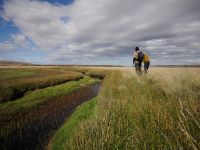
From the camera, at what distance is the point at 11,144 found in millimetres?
7527

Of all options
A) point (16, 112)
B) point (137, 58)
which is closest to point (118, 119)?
point (16, 112)

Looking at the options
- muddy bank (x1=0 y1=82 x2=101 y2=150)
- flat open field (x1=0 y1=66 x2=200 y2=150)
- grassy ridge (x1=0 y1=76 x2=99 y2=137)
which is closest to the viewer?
flat open field (x1=0 y1=66 x2=200 y2=150)

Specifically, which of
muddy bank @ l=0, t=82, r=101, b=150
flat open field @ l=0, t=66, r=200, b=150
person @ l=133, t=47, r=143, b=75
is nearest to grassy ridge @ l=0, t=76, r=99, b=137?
flat open field @ l=0, t=66, r=200, b=150

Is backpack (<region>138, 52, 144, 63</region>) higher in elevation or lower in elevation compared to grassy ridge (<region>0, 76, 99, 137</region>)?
higher

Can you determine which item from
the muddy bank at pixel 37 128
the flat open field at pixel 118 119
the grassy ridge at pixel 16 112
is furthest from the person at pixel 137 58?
the grassy ridge at pixel 16 112

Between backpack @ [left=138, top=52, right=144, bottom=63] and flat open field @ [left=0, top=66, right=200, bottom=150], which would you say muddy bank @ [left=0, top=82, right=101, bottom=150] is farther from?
backpack @ [left=138, top=52, right=144, bottom=63]

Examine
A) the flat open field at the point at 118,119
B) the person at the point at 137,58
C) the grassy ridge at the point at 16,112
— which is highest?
the person at the point at 137,58

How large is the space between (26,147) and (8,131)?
2.28 meters

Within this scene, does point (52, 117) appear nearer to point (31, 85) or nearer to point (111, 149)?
point (111, 149)

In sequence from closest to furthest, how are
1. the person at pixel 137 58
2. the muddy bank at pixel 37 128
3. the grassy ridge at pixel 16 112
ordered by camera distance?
the muddy bank at pixel 37 128
the grassy ridge at pixel 16 112
the person at pixel 137 58

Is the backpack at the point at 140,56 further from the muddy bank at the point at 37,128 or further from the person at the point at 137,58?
the muddy bank at the point at 37,128

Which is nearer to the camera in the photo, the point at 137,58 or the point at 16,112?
the point at 16,112

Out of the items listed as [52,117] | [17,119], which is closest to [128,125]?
[52,117]

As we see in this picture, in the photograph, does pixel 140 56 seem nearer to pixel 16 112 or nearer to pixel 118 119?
pixel 16 112
